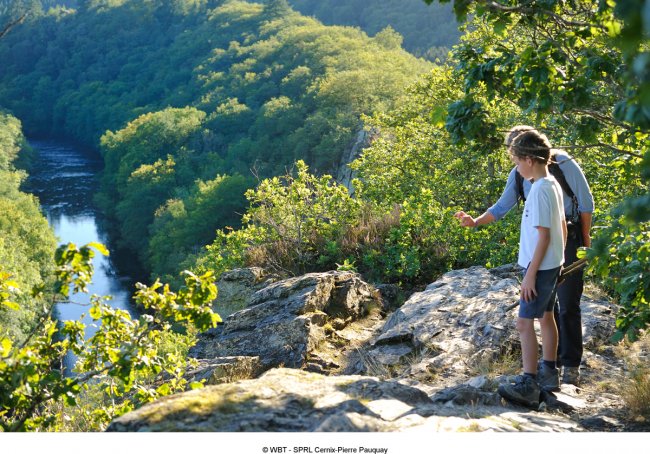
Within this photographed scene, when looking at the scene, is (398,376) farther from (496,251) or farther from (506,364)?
(496,251)

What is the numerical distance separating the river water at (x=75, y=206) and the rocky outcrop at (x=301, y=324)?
22752 millimetres

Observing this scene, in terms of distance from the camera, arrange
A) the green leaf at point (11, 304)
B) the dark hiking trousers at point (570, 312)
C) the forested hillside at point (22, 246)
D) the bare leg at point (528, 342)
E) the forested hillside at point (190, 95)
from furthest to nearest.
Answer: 1. the forested hillside at point (190, 95)
2. the forested hillside at point (22, 246)
3. the dark hiking trousers at point (570, 312)
4. the bare leg at point (528, 342)
5. the green leaf at point (11, 304)

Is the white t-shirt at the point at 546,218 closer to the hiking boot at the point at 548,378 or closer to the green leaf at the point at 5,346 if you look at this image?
the hiking boot at the point at 548,378

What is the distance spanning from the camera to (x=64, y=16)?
131 meters

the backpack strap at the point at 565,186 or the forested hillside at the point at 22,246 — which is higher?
the forested hillside at the point at 22,246

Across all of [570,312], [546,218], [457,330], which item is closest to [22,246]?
[457,330]

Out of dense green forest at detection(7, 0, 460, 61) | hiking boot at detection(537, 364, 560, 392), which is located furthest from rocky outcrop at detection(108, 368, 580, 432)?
dense green forest at detection(7, 0, 460, 61)

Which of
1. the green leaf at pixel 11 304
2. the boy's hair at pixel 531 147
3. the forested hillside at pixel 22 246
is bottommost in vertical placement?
the green leaf at pixel 11 304

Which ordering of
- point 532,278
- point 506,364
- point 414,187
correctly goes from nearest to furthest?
point 532,278 < point 506,364 < point 414,187

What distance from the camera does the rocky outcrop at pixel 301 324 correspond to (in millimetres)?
7445

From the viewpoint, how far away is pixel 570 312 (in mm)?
5438

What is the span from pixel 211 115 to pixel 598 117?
68391 mm

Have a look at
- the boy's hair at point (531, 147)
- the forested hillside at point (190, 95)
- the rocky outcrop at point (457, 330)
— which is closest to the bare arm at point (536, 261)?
the boy's hair at point (531, 147)

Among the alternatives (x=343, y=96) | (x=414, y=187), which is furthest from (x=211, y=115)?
(x=414, y=187)
